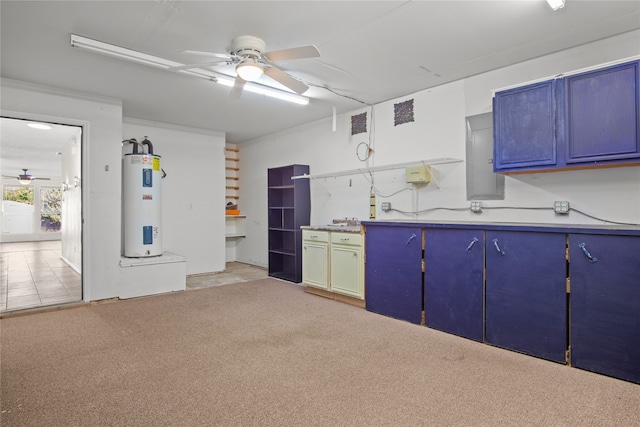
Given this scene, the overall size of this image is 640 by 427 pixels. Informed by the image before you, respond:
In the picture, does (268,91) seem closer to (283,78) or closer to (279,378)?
(283,78)

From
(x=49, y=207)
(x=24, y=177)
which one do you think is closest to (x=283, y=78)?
(x=24, y=177)

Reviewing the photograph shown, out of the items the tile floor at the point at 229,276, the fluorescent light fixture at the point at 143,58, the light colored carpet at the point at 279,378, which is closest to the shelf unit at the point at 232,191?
the tile floor at the point at 229,276

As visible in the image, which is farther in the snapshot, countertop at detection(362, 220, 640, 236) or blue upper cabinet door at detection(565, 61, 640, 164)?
blue upper cabinet door at detection(565, 61, 640, 164)

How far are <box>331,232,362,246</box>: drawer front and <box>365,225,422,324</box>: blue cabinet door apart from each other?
0.13m

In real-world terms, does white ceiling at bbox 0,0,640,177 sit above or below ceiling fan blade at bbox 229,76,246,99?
above

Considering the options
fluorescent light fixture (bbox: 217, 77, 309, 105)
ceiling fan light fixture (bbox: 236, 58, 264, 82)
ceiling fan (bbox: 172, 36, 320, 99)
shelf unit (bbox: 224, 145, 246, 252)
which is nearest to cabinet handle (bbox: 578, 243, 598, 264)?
ceiling fan (bbox: 172, 36, 320, 99)

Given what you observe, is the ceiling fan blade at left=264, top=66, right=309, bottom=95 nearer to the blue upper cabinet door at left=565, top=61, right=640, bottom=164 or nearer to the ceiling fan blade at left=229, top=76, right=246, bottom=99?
the ceiling fan blade at left=229, top=76, right=246, bottom=99

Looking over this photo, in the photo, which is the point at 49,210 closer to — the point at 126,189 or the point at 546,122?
the point at 126,189

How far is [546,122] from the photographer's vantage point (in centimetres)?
292

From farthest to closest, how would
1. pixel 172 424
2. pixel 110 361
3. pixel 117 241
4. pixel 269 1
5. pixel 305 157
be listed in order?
pixel 305 157
pixel 117 241
pixel 110 361
pixel 269 1
pixel 172 424

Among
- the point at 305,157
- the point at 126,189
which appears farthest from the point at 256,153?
the point at 126,189

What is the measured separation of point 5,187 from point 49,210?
1519mm

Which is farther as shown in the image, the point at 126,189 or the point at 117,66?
the point at 126,189

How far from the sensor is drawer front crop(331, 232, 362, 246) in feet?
13.5
